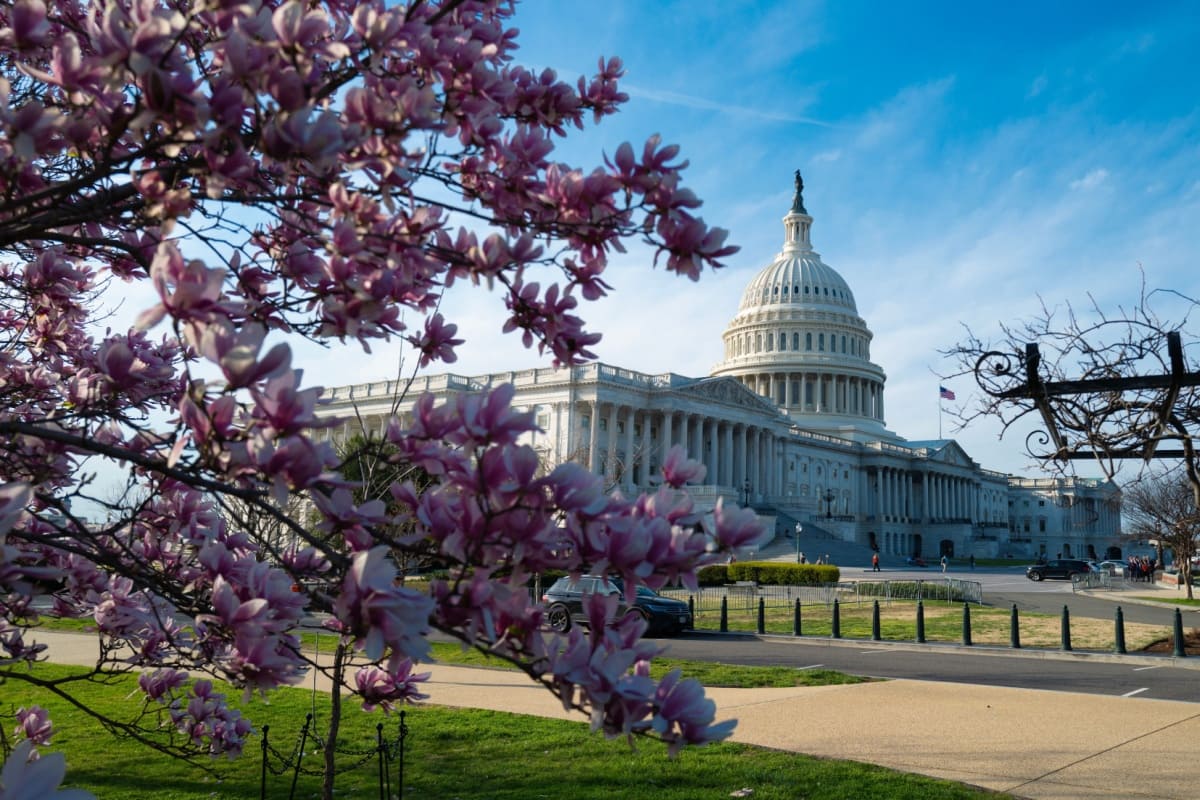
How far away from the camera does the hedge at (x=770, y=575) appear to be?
1933 inches

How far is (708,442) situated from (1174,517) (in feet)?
155

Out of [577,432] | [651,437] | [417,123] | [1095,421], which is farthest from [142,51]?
[651,437]

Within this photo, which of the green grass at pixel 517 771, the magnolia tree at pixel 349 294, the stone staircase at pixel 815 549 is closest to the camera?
the magnolia tree at pixel 349 294

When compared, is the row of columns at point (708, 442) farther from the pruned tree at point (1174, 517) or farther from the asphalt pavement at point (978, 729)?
the asphalt pavement at point (978, 729)

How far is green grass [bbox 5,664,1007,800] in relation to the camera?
334 inches

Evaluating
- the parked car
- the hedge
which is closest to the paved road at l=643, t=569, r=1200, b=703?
the hedge

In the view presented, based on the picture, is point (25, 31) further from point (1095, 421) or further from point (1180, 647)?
point (1180, 647)

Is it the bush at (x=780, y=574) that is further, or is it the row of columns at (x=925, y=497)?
the row of columns at (x=925, y=497)

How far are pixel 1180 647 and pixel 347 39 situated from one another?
66.3 feet

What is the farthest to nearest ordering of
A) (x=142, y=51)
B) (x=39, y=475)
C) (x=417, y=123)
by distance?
1. (x=39, y=475)
2. (x=417, y=123)
3. (x=142, y=51)

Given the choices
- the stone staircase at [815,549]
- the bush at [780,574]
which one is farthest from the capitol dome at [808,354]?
the bush at [780,574]

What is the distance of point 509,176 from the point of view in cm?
383

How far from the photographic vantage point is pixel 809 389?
13312 cm

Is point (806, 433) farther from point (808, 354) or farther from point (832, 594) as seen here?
point (832, 594)
